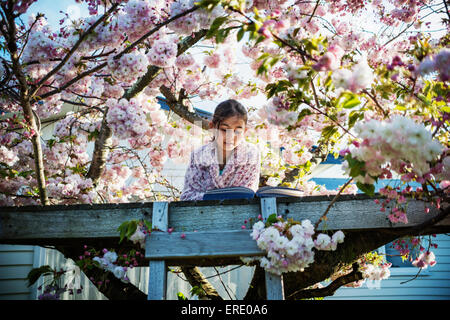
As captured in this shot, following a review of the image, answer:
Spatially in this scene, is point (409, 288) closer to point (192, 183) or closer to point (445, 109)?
point (192, 183)

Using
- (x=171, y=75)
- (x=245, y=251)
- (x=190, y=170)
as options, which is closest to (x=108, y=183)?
(x=171, y=75)

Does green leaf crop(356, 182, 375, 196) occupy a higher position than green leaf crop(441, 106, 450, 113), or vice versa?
green leaf crop(441, 106, 450, 113)

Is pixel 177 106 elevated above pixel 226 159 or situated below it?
above

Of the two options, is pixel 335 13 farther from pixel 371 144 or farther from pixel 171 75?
pixel 371 144

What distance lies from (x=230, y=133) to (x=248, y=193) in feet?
1.99

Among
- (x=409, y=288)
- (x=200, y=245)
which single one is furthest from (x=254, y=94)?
(x=409, y=288)

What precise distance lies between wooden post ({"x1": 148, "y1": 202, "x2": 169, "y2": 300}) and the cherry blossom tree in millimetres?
790

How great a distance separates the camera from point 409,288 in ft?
19.7

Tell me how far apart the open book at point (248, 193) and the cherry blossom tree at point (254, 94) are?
0.37 m

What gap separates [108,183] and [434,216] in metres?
3.37

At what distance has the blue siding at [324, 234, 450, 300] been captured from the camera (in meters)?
5.89

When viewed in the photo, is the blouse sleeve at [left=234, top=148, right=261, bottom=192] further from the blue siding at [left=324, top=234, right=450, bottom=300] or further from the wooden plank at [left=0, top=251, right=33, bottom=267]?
the blue siding at [left=324, top=234, right=450, bottom=300]

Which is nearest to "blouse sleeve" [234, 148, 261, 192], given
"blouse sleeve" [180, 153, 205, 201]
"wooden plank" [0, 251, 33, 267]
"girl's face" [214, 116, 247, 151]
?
"girl's face" [214, 116, 247, 151]

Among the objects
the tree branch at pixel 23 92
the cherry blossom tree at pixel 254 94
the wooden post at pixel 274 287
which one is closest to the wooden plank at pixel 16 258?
the cherry blossom tree at pixel 254 94
